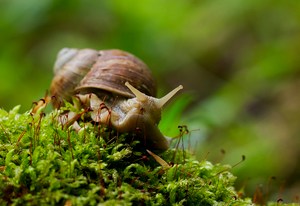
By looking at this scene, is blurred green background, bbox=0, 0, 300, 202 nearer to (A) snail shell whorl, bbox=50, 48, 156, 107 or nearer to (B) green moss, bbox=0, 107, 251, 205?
(A) snail shell whorl, bbox=50, 48, 156, 107

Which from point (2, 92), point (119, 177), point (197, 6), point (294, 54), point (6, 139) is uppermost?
point (197, 6)

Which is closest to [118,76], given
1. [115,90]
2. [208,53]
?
[115,90]

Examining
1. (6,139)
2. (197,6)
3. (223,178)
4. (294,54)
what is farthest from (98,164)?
(197,6)

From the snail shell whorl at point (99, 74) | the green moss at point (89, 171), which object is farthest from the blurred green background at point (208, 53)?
the green moss at point (89, 171)

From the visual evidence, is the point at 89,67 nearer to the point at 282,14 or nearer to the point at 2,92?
the point at 2,92

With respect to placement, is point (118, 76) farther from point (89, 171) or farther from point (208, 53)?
point (208, 53)

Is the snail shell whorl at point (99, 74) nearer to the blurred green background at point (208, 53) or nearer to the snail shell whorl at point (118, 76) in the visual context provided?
the snail shell whorl at point (118, 76)
